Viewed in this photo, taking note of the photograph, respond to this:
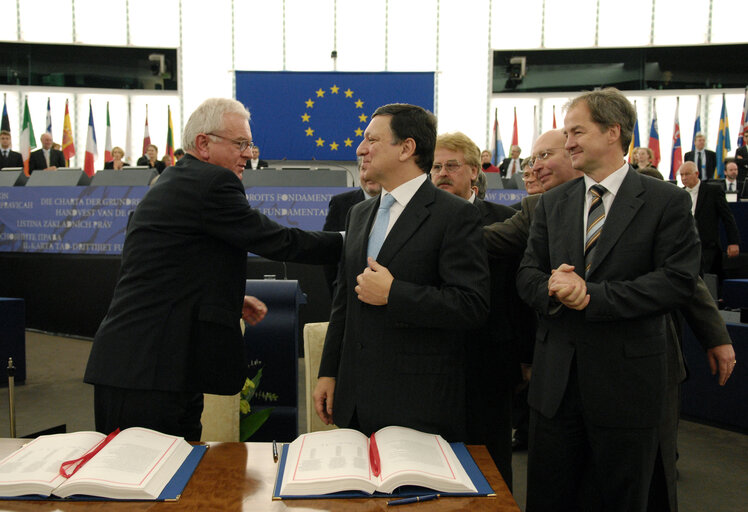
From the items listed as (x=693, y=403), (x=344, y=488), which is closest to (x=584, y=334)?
(x=344, y=488)

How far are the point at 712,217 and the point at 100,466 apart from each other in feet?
21.6

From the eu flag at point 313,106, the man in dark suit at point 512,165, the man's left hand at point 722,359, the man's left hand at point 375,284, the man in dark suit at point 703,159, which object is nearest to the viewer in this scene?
the man's left hand at point 375,284

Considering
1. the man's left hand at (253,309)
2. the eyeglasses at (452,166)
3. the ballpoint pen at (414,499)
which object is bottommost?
the ballpoint pen at (414,499)

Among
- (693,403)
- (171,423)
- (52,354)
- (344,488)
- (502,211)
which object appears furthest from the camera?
(52,354)

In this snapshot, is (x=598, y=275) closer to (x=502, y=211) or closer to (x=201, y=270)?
(x=502, y=211)

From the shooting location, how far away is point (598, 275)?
168cm

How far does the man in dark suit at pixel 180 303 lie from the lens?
165cm

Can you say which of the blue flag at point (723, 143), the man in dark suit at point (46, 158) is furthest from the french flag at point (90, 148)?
the blue flag at point (723, 143)

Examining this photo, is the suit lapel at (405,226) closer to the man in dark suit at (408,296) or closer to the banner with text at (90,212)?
the man in dark suit at (408,296)

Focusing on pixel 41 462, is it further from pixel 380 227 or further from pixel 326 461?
pixel 380 227

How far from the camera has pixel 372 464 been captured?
123 centimetres

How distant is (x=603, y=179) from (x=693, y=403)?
9.65 feet

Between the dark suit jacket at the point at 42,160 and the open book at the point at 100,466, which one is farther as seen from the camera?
the dark suit jacket at the point at 42,160

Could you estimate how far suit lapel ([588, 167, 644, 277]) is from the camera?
167 centimetres
